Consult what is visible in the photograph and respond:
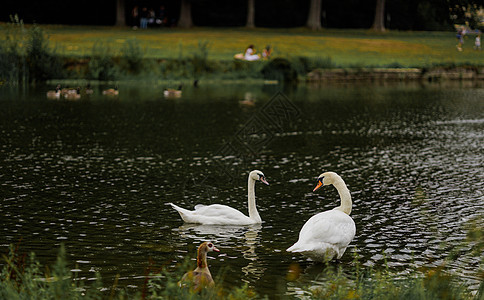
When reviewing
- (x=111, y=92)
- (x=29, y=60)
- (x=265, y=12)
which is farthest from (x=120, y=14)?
(x=111, y=92)

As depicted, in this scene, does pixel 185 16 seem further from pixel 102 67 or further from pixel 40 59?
pixel 40 59

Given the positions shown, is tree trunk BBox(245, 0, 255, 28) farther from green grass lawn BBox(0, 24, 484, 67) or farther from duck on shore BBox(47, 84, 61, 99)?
duck on shore BBox(47, 84, 61, 99)

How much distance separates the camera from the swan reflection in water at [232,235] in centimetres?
1253

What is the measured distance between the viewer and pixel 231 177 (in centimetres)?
1970

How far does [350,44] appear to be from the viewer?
63.0 meters

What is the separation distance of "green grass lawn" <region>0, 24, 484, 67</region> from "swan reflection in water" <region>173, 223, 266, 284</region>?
120 feet

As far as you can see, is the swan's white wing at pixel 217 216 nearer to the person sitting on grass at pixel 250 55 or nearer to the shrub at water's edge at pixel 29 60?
the shrub at water's edge at pixel 29 60

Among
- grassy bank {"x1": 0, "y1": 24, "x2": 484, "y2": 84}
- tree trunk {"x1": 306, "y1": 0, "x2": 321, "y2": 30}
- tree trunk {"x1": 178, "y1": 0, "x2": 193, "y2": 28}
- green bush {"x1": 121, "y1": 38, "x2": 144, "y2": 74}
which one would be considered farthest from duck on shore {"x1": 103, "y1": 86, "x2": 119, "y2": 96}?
tree trunk {"x1": 306, "y1": 0, "x2": 321, "y2": 30}

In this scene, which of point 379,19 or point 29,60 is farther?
point 379,19

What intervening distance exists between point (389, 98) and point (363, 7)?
4347cm

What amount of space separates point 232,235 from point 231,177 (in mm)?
5820

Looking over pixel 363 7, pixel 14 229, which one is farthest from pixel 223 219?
pixel 363 7

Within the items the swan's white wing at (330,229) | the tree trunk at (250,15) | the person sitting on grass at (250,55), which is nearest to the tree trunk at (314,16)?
the tree trunk at (250,15)

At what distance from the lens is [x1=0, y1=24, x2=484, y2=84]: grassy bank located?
4681 centimetres
